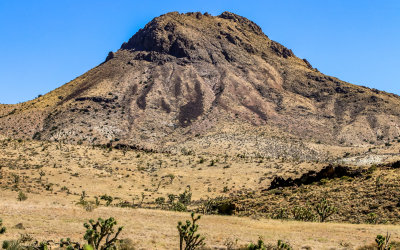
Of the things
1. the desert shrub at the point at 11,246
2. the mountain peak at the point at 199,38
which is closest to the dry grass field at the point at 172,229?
the desert shrub at the point at 11,246

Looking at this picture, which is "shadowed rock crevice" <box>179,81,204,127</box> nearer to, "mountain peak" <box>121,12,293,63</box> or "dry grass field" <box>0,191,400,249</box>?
"mountain peak" <box>121,12,293,63</box>

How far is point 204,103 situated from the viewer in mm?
110188

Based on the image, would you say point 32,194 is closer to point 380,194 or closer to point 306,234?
point 306,234

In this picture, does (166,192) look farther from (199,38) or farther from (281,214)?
(199,38)

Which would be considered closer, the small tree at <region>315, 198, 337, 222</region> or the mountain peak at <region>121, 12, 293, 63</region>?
the small tree at <region>315, 198, 337, 222</region>

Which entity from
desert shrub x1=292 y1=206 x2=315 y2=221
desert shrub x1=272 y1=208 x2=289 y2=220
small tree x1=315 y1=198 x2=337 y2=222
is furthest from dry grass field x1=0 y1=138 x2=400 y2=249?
desert shrub x1=292 y1=206 x2=315 y2=221

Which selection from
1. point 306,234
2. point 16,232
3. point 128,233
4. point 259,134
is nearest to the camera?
point 16,232

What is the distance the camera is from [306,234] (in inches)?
922

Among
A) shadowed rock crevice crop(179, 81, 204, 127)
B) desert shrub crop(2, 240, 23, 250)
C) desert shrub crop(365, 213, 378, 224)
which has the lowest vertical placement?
desert shrub crop(2, 240, 23, 250)

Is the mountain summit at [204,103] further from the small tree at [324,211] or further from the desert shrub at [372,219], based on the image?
the desert shrub at [372,219]

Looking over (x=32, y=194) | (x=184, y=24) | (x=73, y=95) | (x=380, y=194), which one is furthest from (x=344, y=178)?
(x=184, y=24)

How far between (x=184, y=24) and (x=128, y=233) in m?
136

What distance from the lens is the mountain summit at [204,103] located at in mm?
91500

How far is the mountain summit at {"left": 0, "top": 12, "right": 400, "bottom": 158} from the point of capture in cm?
9150
